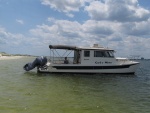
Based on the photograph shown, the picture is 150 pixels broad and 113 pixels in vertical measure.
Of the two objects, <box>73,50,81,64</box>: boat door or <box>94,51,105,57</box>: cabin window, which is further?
<box>73,50,81,64</box>: boat door

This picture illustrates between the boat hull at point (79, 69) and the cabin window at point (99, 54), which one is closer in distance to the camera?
the boat hull at point (79, 69)

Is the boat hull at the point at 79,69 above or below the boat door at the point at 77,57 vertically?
below

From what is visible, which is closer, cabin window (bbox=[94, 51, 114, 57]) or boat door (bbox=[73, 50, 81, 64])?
cabin window (bbox=[94, 51, 114, 57])

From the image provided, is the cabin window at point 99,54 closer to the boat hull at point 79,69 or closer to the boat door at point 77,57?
the boat hull at point 79,69

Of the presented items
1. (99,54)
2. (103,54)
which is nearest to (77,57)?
(99,54)

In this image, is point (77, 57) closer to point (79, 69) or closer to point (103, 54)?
point (79, 69)

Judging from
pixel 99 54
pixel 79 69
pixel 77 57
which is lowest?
pixel 79 69

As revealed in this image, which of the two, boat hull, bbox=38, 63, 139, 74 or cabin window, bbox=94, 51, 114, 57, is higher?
cabin window, bbox=94, 51, 114, 57

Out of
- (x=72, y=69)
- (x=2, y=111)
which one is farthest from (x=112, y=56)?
(x=2, y=111)

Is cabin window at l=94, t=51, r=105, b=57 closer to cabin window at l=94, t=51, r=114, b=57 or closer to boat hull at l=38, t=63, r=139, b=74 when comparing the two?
cabin window at l=94, t=51, r=114, b=57

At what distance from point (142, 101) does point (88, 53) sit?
16.1 metres

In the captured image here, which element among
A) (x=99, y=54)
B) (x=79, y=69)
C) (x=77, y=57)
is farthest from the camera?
(x=77, y=57)

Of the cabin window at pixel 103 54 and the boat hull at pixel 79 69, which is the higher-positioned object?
the cabin window at pixel 103 54

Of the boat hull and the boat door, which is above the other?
the boat door
